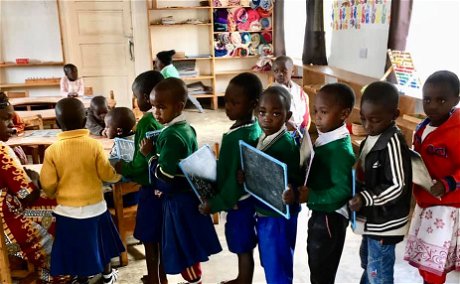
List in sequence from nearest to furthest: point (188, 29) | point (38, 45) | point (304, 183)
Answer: point (304, 183)
point (38, 45)
point (188, 29)

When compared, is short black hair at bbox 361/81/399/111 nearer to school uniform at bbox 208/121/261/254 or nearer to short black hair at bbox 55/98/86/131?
school uniform at bbox 208/121/261/254

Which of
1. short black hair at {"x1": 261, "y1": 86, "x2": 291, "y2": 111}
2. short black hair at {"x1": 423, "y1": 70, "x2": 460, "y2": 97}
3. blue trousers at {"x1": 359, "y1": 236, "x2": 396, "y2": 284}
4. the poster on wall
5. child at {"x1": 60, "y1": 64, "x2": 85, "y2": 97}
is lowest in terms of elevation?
blue trousers at {"x1": 359, "y1": 236, "x2": 396, "y2": 284}

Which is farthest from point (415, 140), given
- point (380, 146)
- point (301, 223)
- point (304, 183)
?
point (301, 223)

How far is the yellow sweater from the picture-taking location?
1848mm

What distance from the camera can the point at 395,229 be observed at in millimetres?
1559

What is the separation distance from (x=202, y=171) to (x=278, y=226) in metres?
0.39

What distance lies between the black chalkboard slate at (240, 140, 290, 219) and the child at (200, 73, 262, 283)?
49 millimetres

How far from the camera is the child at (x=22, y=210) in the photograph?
1.82 meters

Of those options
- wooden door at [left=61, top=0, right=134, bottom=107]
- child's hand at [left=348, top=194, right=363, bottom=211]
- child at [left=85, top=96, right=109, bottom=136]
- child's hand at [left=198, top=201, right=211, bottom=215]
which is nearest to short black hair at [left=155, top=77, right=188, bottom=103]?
child's hand at [left=198, top=201, right=211, bottom=215]

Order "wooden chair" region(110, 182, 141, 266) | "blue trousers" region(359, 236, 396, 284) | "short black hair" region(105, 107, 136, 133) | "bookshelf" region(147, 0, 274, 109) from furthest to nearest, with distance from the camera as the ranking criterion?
"bookshelf" region(147, 0, 274, 109) < "wooden chair" region(110, 182, 141, 266) < "short black hair" region(105, 107, 136, 133) < "blue trousers" region(359, 236, 396, 284)

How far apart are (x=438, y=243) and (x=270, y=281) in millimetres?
715

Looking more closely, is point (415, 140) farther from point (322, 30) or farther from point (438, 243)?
point (322, 30)

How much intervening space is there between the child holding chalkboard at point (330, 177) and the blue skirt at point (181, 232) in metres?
0.53

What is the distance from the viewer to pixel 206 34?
7.51 metres
